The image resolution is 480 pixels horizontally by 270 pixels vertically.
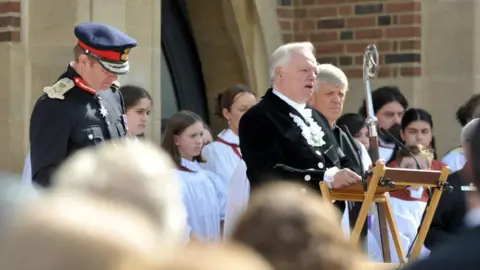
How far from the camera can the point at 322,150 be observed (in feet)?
17.0

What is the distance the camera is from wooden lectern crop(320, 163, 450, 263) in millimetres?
4539

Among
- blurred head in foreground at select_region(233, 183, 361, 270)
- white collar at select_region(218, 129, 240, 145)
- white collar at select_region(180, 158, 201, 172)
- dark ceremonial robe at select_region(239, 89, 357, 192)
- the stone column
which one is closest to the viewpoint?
blurred head in foreground at select_region(233, 183, 361, 270)

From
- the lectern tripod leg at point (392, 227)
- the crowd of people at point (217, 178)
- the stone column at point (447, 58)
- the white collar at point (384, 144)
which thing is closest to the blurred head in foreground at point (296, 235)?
the crowd of people at point (217, 178)

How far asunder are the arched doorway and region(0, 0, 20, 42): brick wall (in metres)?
1.84

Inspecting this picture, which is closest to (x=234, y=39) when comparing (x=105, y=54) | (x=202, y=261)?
(x=105, y=54)

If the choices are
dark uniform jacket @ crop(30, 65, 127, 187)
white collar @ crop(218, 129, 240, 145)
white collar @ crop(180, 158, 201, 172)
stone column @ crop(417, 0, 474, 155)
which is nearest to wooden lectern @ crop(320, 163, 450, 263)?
dark uniform jacket @ crop(30, 65, 127, 187)

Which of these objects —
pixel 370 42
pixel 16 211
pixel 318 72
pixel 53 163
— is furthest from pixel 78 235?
pixel 370 42

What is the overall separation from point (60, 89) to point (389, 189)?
143 cm

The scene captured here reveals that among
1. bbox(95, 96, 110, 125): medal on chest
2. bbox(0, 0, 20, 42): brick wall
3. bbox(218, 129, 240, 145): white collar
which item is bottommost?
bbox(218, 129, 240, 145): white collar

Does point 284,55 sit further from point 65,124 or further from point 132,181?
point 132,181

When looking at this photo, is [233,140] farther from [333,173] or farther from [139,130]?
[333,173]

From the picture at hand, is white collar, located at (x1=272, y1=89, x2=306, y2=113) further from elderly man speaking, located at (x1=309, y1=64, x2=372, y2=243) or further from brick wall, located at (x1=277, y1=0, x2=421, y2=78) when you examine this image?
brick wall, located at (x1=277, y1=0, x2=421, y2=78)

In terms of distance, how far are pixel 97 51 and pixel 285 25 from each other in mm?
3367

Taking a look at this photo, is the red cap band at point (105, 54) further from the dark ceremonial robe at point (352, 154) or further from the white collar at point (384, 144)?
the white collar at point (384, 144)
